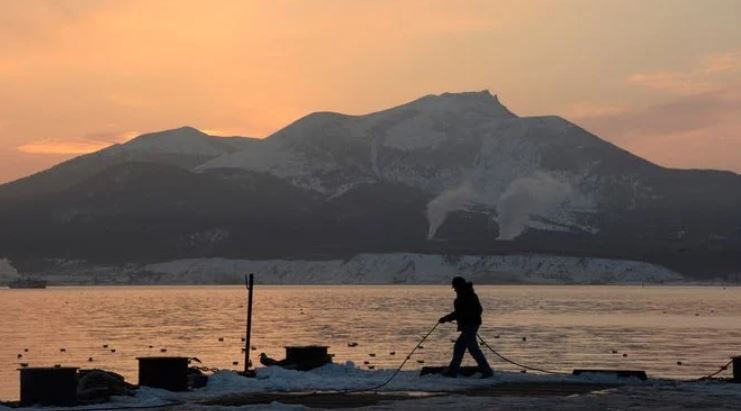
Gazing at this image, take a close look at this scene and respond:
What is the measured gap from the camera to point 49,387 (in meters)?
29.2

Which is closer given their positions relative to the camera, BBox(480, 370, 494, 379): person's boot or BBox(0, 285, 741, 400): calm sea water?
BBox(480, 370, 494, 379): person's boot

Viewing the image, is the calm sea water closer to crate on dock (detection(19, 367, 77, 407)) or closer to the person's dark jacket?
crate on dock (detection(19, 367, 77, 407))

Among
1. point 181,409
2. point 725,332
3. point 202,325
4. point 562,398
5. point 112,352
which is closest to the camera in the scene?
point 181,409

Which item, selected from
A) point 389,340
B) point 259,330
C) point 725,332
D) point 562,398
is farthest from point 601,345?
point 562,398

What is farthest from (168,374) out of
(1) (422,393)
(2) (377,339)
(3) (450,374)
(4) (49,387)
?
(2) (377,339)

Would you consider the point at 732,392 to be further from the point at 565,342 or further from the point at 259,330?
the point at 259,330

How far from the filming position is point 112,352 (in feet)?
232

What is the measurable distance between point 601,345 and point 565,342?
353 cm

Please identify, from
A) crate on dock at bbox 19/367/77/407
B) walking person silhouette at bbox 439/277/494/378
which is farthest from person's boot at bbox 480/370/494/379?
crate on dock at bbox 19/367/77/407

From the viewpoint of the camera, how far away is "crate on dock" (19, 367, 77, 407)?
29125 mm

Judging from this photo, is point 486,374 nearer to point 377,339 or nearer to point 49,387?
point 49,387

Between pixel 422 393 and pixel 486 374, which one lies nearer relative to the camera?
pixel 422 393

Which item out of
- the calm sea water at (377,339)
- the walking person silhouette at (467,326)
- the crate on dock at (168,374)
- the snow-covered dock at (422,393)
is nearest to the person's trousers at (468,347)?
the walking person silhouette at (467,326)

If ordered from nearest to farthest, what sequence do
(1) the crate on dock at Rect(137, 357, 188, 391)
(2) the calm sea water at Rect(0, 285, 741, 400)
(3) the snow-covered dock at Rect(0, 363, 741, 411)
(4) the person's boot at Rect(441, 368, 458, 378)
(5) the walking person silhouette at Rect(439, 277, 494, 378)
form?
(3) the snow-covered dock at Rect(0, 363, 741, 411), (1) the crate on dock at Rect(137, 357, 188, 391), (5) the walking person silhouette at Rect(439, 277, 494, 378), (4) the person's boot at Rect(441, 368, 458, 378), (2) the calm sea water at Rect(0, 285, 741, 400)
